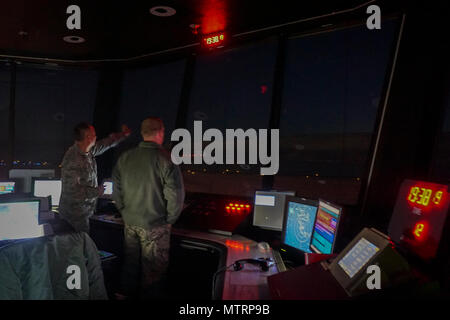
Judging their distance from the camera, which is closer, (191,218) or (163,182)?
(163,182)

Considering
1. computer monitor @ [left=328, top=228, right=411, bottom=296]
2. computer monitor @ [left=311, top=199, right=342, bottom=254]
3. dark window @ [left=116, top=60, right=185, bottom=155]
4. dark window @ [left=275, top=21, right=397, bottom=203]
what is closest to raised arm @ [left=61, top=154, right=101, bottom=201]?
dark window @ [left=116, top=60, right=185, bottom=155]

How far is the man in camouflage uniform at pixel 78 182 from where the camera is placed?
302cm

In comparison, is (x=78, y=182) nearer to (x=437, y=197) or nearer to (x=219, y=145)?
(x=219, y=145)

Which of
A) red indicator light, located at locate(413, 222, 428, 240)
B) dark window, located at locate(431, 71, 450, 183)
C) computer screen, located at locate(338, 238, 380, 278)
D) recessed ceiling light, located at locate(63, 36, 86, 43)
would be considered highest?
recessed ceiling light, located at locate(63, 36, 86, 43)

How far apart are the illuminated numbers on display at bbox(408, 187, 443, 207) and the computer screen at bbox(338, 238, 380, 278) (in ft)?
1.44

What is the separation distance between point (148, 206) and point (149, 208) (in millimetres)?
18

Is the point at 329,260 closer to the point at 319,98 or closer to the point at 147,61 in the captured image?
the point at 319,98

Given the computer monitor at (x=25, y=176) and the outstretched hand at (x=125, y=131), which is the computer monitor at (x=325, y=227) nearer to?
the outstretched hand at (x=125, y=131)

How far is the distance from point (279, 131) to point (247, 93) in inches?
56.0

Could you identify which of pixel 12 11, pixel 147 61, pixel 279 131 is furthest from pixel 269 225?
pixel 12 11

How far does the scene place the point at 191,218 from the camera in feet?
11.2

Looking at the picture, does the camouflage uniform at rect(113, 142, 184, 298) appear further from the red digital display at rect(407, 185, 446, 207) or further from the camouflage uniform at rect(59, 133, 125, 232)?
Result: the red digital display at rect(407, 185, 446, 207)

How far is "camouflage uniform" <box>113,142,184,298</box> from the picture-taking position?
2.70 m
